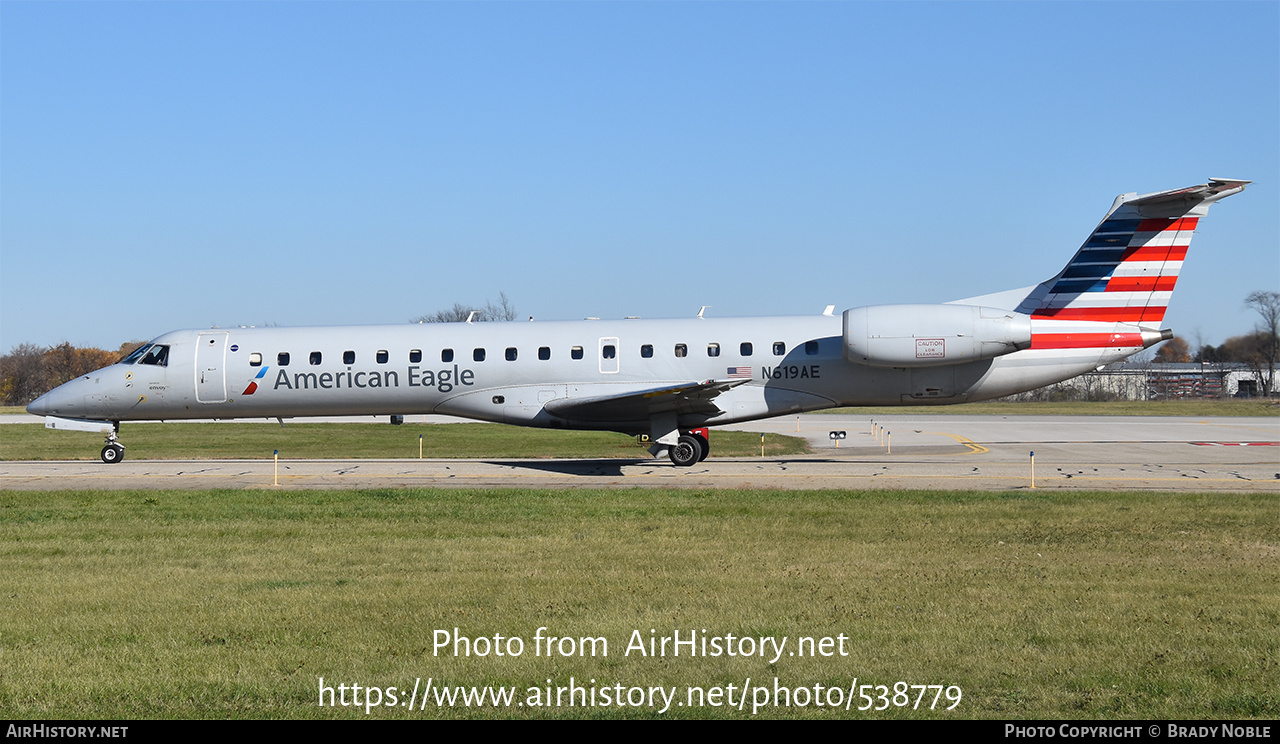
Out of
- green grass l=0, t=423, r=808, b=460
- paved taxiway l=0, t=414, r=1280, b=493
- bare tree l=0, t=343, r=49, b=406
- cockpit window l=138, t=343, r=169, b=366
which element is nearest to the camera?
paved taxiway l=0, t=414, r=1280, b=493

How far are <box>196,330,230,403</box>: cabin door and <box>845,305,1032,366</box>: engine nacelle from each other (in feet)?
46.2

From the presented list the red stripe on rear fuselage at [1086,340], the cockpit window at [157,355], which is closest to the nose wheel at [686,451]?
the red stripe on rear fuselage at [1086,340]

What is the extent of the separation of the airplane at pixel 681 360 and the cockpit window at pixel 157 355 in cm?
3

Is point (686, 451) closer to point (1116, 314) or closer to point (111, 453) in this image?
point (1116, 314)

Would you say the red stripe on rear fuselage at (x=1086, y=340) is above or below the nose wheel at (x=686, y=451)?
above

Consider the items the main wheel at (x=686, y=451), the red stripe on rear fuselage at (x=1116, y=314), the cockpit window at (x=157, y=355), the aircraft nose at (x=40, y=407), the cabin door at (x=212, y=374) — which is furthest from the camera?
the aircraft nose at (x=40, y=407)

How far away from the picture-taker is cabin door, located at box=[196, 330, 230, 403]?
24.2 metres

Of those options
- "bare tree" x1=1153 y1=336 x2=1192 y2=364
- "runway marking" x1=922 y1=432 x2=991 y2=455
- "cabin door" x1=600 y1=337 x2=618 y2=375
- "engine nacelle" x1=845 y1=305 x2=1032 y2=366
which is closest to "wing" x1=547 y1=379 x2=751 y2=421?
"cabin door" x1=600 y1=337 x2=618 y2=375

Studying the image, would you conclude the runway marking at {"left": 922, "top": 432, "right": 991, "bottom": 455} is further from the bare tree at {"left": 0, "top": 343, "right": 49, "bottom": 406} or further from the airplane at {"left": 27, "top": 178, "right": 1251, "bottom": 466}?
the bare tree at {"left": 0, "top": 343, "right": 49, "bottom": 406}

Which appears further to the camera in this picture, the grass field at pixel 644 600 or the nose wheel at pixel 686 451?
the nose wheel at pixel 686 451

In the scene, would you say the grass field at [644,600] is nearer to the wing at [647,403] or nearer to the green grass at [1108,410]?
the wing at [647,403]

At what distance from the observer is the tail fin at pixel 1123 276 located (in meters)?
21.9

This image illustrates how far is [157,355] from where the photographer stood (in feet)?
80.9
